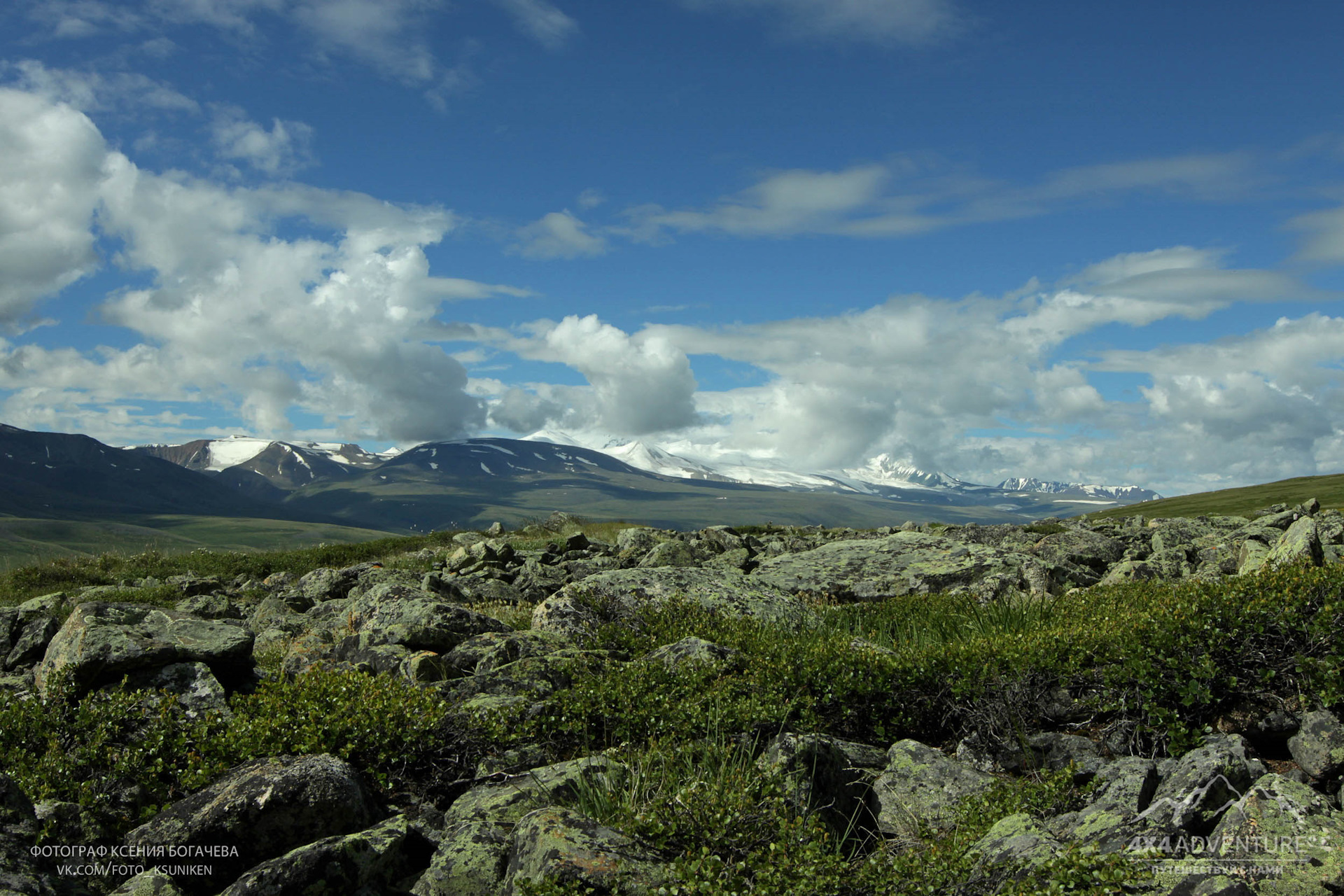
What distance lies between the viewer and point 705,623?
13445 millimetres

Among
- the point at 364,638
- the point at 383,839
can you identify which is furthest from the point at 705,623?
the point at 383,839

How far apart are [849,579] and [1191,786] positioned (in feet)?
Result: 45.5

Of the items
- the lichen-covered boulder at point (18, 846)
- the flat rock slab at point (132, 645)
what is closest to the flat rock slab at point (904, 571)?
the flat rock slab at point (132, 645)

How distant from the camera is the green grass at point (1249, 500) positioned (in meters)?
83.2

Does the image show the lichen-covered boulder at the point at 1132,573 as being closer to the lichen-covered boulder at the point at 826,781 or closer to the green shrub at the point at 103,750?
the lichen-covered boulder at the point at 826,781

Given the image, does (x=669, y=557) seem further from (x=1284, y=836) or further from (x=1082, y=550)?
(x=1284, y=836)

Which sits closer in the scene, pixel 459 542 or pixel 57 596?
pixel 57 596

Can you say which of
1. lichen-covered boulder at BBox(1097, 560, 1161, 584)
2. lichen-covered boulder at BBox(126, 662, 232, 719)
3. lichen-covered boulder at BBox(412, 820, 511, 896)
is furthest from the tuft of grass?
lichen-covered boulder at BBox(1097, 560, 1161, 584)

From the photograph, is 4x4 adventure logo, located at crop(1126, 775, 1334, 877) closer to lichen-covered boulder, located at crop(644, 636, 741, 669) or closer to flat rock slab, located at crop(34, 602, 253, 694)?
lichen-covered boulder, located at crop(644, 636, 741, 669)

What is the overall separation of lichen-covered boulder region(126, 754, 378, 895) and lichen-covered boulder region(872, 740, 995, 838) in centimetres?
476

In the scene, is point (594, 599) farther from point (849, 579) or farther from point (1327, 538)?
point (1327, 538)

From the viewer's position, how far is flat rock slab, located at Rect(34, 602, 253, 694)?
9.41 metres

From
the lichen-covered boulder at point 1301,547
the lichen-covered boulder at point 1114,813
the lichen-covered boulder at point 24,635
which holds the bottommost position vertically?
the lichen-covered boulder at point 24,635

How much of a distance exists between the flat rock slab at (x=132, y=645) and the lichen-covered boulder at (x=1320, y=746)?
12.2 meters
